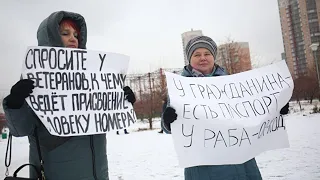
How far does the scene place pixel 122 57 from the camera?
2.22m

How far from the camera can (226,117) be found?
2107 millimetres

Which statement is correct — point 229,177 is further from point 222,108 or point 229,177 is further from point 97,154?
point 97,154

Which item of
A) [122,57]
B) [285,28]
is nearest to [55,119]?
[122,57]

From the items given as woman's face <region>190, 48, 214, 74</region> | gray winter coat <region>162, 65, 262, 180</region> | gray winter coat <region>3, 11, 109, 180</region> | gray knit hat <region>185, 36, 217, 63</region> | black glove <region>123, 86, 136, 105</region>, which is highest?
gray knit hat <region>185, 36, 217, 63</region>

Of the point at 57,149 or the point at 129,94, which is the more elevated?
the point at 129,94

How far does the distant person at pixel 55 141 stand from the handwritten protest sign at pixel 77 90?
0.23ft

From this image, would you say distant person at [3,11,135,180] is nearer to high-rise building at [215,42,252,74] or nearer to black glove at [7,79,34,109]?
black glove at [7,79,34,109]

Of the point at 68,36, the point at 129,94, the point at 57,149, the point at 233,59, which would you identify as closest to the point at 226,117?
the point at 129,94

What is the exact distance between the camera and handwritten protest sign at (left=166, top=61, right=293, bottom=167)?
2.01 meters

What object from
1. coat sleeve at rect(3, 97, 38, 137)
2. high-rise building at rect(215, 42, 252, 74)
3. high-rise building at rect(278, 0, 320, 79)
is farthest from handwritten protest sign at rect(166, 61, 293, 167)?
high-rise building at rect(278, 0, 320, 79)

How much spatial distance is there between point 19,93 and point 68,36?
2.17 ft

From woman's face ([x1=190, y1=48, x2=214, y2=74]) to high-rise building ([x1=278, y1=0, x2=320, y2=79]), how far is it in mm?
38045

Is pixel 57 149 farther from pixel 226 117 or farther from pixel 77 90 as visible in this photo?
pixel 226 117

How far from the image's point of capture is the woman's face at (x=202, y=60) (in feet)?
7.39
